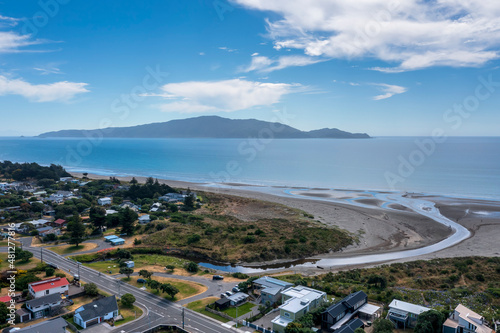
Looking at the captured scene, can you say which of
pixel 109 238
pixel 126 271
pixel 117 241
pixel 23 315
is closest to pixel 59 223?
pixel 109 238

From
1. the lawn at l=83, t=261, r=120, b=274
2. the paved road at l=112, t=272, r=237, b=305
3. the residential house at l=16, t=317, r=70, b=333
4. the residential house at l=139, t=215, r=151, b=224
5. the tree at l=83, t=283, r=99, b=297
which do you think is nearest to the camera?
Answer: the residential house at l=16, t=317, r=70, b=333

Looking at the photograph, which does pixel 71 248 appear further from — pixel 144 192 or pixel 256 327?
pixel 144 192

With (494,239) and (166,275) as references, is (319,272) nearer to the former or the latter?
(166,275)

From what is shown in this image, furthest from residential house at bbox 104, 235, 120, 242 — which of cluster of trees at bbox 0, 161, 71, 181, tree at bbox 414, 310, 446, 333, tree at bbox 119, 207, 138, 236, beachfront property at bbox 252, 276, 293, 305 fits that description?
cluster of trees at bbox 0, 161, 71, 181

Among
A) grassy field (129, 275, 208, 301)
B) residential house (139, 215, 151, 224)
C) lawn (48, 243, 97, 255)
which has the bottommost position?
grassy field (129, 275, 208, 301)

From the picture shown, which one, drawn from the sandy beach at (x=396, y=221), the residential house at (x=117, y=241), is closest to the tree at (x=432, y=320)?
the sandy beach at (x=396, y=221)

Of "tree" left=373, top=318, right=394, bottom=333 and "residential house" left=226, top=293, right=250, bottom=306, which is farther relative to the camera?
"residential house" left=226, top=293, right=250, bottom=306

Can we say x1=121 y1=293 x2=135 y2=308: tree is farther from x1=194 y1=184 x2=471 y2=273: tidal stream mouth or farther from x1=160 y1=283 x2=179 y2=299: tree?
x1=194 y1=184 x2=471 y2=273: tidal stream mouth

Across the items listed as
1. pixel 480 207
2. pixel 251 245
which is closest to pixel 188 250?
pixel 251 245

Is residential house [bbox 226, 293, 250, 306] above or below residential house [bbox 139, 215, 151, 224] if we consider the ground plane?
below
